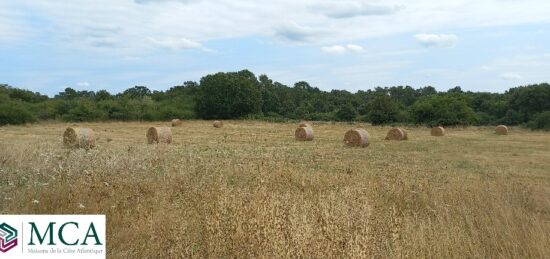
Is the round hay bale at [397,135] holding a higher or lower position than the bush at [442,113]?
lower

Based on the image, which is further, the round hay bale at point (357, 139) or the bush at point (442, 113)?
the bush at point (442, 113)

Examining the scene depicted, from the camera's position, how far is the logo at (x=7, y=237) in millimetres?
4379

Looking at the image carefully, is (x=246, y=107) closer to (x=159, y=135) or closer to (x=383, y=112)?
(x=383, y=112)

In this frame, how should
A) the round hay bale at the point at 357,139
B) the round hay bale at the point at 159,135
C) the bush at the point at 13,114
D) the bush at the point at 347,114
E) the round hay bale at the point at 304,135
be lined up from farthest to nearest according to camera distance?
the bush at the point at 347,114 < the bush at the point at 13,114 < the round hay bale at the point at 304,135 < the round hay bale at the point at 159,135 < the round hay bale at the point at 357,139

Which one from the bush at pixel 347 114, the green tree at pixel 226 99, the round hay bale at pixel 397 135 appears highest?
the green tree at pixel 226 99

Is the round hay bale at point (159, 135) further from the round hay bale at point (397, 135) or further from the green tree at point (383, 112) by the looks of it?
the green tree at point (383, 112)

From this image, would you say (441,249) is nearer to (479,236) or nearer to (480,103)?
(479,236)

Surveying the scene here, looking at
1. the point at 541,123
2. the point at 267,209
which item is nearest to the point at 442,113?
the point at 541,123

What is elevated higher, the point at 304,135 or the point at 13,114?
the point at 13,114

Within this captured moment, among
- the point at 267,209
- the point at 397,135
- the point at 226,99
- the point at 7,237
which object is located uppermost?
the point at 226,99

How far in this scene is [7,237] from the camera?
14.5 ft

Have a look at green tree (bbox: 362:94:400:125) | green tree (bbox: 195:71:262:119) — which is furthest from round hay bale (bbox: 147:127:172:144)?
green tree (bbox: 195:71:262:119)

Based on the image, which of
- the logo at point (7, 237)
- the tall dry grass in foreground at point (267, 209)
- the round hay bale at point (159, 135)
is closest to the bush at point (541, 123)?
the round hay bale at point (159, 135)

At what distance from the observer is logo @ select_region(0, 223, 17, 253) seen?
4379 mm
